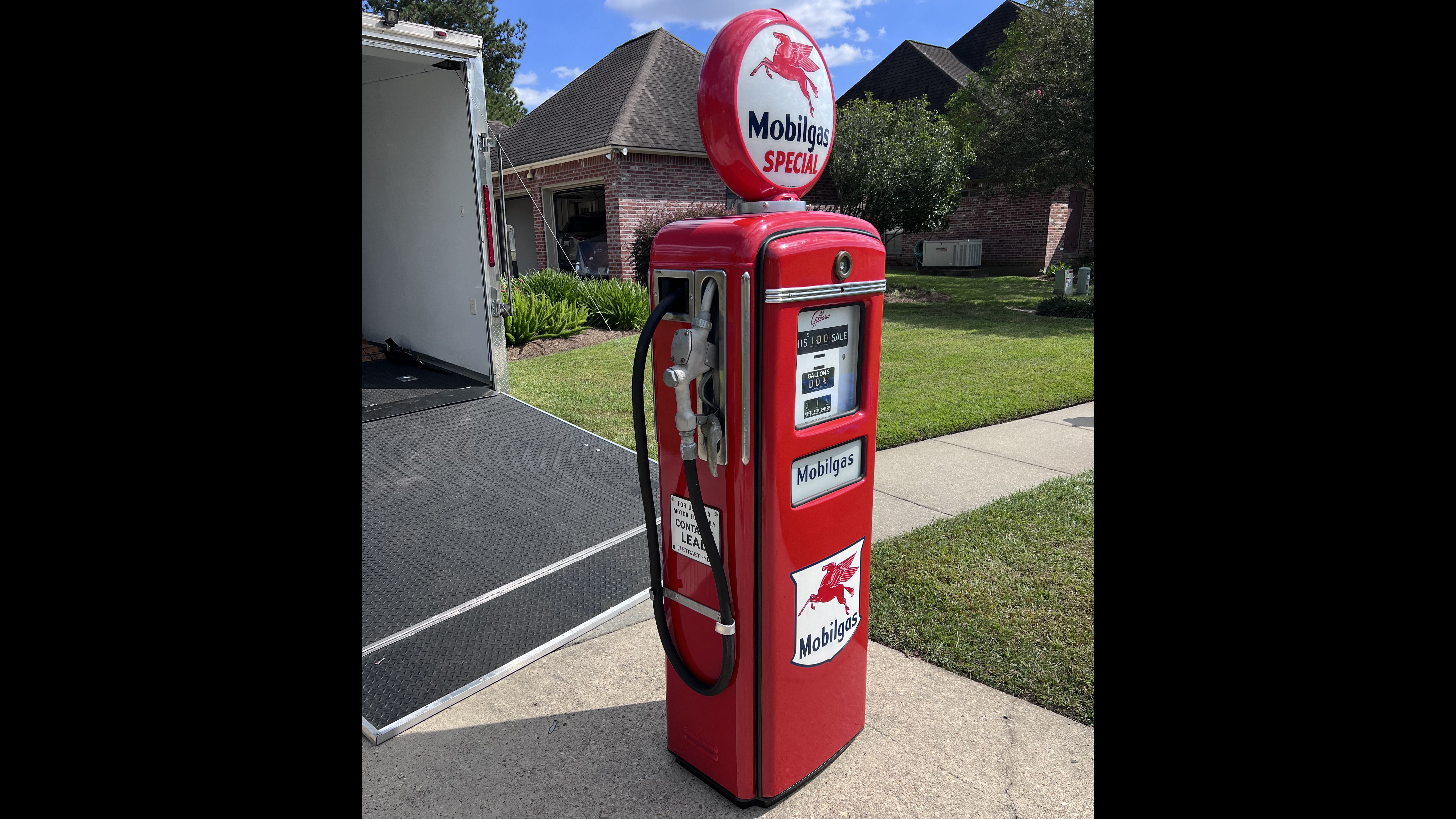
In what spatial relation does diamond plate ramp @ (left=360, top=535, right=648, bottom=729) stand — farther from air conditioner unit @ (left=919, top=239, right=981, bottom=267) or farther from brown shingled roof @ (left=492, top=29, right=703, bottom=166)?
air conditioner unit @ (left=919, top=239, right=981, bottom=267)

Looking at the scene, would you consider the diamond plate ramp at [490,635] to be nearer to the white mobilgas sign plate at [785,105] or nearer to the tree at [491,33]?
the white mobilgas sign plate at [785,105]

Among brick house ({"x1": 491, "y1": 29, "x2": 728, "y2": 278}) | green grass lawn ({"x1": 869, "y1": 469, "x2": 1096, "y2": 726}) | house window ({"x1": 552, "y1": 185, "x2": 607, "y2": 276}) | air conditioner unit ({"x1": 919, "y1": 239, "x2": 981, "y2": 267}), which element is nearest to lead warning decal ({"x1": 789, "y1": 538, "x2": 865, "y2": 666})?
green grass lawn ({"x1": 869, "y1": 469, "x2": 1096, "y2": 726})

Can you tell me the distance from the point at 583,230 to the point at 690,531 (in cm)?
1523

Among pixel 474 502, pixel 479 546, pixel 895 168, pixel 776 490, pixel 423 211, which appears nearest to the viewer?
pixel 776 490

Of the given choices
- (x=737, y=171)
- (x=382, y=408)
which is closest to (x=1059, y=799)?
(x=737, y=171)

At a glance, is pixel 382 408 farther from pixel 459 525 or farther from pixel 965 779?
pixel 965 779

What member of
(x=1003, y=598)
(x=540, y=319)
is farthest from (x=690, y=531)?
(x=540, y=319)

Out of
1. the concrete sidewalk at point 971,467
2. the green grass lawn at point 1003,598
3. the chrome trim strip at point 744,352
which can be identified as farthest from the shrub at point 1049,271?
the chrome trim strip at point 744,352

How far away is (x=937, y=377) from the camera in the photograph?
28.1 feet

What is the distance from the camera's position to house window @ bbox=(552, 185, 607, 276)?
53.2 feet

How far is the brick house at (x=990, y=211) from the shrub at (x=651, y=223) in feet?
16.7

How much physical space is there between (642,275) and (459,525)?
10761 millimetres

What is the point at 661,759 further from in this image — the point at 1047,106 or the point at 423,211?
the point at 1047,106

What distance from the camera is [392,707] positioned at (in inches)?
114
